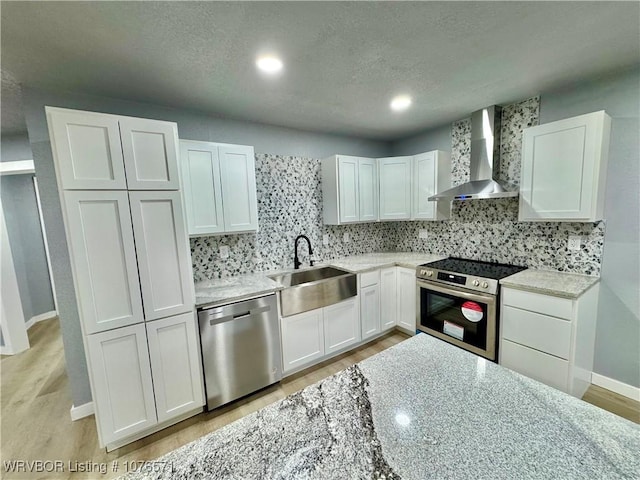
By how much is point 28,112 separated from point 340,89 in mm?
2351

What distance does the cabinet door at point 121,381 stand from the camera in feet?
5.40

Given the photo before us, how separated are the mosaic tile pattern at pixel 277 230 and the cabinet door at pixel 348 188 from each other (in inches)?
13.2

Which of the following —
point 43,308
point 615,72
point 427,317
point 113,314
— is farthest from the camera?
point 43,308

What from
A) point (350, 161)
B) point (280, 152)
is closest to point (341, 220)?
point (350, 161)

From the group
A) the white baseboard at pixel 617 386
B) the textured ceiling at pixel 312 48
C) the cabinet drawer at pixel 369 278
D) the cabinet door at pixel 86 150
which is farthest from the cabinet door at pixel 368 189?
the white baseboard at pixel 617 386

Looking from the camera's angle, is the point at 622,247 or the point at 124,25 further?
the point at 622,247

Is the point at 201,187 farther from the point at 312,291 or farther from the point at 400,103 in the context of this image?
the point at 400,103

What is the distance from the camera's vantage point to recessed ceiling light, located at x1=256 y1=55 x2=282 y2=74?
1.62m

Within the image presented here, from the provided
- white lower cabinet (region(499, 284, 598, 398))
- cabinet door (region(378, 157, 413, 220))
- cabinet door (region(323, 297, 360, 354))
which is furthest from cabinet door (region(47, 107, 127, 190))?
white lower cabinet (region(499, 284, 598, 398))

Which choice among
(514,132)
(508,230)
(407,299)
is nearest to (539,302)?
(508,230)

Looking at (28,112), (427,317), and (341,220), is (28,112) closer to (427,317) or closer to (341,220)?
(341,220)

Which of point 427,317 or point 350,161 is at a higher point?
point 350,161

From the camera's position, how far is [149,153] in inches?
67.5

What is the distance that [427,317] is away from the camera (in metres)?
2.79
